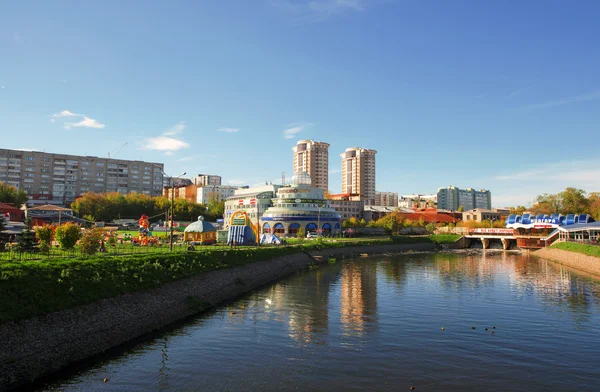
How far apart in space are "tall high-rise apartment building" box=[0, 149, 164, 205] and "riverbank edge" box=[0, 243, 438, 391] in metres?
127

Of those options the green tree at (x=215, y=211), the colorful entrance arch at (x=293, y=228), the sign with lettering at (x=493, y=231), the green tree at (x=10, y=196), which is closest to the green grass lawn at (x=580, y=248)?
the sign with lettering at (x=493, y=231)

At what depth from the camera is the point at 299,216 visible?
11800 centimetres

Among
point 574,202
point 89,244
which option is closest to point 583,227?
point 574,202

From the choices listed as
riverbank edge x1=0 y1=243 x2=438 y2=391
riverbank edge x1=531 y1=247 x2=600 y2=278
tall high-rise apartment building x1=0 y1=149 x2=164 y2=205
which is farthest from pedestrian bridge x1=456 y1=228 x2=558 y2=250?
tall high-rise apartment building x1=0 y1=149 x2=164 y2=205

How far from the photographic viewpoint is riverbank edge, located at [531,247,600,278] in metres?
66.9

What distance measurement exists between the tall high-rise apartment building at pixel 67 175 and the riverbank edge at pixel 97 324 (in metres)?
127

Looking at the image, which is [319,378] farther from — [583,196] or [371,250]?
[583,196]

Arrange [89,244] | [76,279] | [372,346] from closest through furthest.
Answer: [372,346] → [76,279] → [89,244]

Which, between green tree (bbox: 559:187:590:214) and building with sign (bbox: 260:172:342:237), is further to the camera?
green tree (bbox: 559:187:590:214)

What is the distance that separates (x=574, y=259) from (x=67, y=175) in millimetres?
172915

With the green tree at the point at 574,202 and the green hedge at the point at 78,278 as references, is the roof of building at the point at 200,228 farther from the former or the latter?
the green tree at the point at 574,202

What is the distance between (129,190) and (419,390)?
181m

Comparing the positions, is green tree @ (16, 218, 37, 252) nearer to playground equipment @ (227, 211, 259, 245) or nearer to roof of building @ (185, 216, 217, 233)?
roof of building @ (185, 216, 217, 233)

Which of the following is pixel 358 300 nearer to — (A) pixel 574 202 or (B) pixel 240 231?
(B) pixel 240 231
